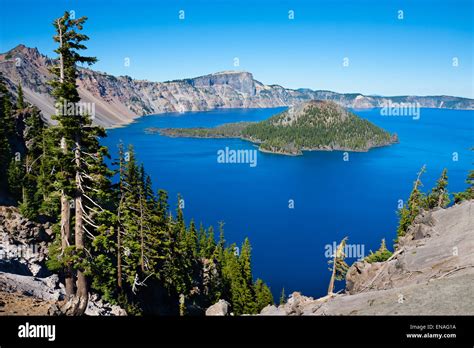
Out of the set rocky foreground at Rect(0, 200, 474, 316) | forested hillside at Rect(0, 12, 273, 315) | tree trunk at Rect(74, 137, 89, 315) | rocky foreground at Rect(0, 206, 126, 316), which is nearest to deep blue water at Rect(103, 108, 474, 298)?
forested hillside at Rect(0, 12, 273, 315)

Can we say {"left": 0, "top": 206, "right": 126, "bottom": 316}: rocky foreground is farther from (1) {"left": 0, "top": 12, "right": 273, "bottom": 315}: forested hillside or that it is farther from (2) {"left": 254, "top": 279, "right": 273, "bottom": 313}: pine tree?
(2) {"left": 254, "top": 279, "right": 273, "bottom": 313}: pine tree

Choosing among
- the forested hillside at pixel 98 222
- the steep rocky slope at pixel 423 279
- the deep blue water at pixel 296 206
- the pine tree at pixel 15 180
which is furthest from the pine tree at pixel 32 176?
the deep blue water at pixel 296 206

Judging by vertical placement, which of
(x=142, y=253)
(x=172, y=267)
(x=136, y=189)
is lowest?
(x=172, y=267)

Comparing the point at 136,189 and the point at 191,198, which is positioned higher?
the point at 136,189

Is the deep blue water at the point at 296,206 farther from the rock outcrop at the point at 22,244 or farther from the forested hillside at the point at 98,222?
the rock outcrop at the point at 22,244

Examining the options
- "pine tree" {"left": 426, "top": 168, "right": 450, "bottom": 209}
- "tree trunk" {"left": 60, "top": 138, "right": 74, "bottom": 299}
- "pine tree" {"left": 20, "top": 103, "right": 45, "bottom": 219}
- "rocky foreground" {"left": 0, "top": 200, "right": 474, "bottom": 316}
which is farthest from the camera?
"pine tree" {"left": 426, "top": 168, "right": 450, "bottom": 209}

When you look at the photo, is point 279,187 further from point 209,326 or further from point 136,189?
point 209,326

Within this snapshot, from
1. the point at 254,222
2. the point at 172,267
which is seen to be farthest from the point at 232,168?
the point at 172,267

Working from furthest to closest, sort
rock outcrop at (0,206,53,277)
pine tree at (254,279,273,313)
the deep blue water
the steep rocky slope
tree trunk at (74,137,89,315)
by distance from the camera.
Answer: the deep blue water < pine tree at (254,279,273,313) < rock outcrop at (0,206,53,277) < tree trunk at (74,137,89,315) < the steep rocky slope
